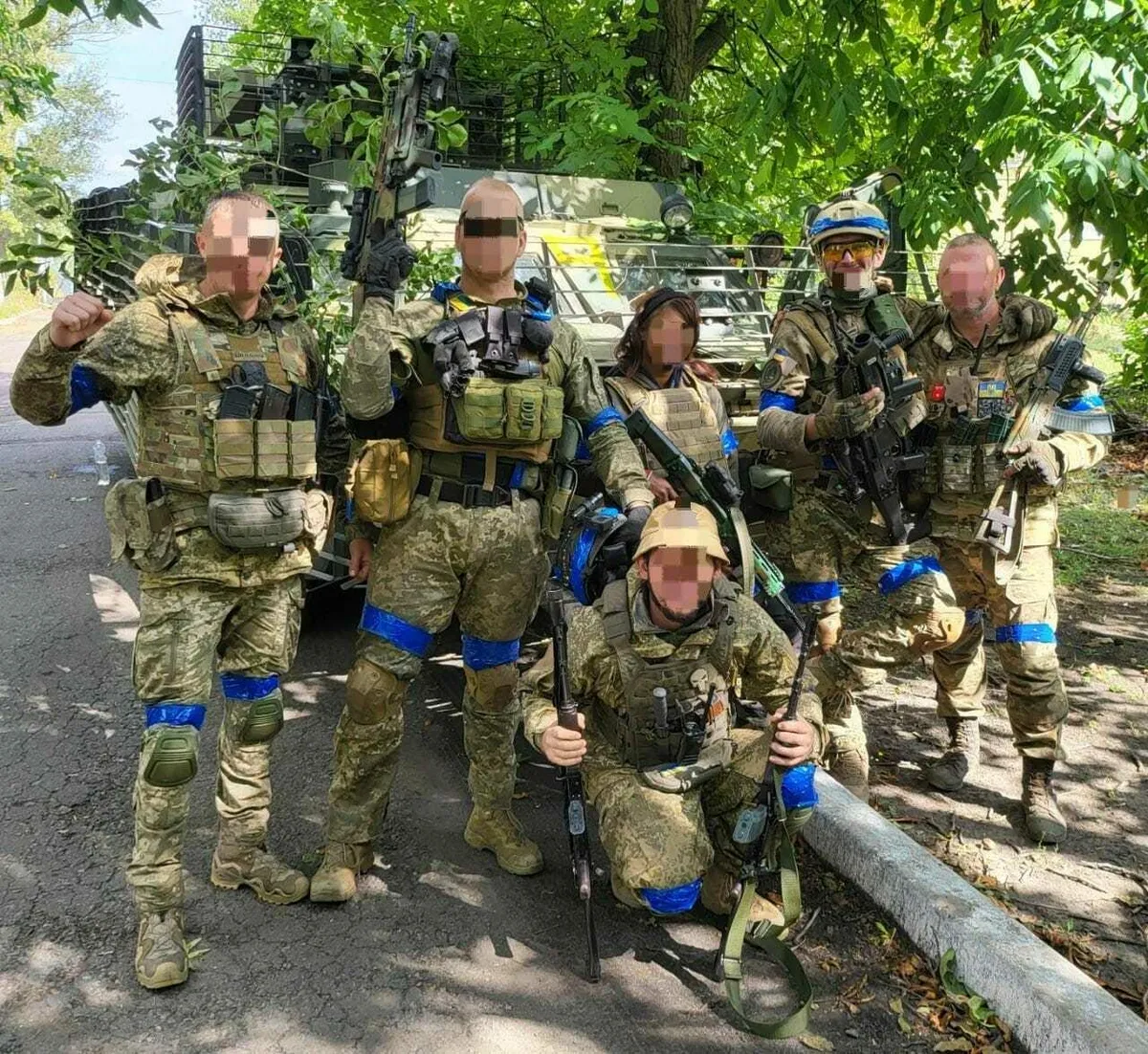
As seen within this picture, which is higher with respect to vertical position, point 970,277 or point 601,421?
point 970,277

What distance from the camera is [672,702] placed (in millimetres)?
3088

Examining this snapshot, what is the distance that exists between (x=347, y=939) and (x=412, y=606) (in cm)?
100

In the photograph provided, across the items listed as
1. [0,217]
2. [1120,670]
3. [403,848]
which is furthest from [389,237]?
[0,217]

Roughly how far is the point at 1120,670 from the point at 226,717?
170 inches

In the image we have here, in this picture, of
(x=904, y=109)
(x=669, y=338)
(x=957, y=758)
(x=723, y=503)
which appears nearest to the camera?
(x=723, y=503)

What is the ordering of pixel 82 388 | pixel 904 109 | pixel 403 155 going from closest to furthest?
pixel 82 388 < pixel 403 155 < pixel 904 109

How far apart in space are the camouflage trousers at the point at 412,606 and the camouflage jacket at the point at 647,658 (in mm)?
286

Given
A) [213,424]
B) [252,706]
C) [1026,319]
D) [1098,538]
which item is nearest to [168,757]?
[252,706]

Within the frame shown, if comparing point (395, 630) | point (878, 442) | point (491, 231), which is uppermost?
point (491, 231)

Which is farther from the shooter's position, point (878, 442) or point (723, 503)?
point (878, 442)

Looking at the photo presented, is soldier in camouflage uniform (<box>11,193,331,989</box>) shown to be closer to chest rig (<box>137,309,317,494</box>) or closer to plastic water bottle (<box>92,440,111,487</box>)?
chest rig (<box>137,309,317,494</box>)

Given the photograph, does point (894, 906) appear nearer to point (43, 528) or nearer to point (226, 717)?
point (226, 717)

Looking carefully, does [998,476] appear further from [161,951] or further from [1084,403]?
[161,951]

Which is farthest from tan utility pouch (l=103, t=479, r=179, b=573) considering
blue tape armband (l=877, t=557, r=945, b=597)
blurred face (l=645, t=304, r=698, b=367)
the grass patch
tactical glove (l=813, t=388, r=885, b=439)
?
the grass patch
